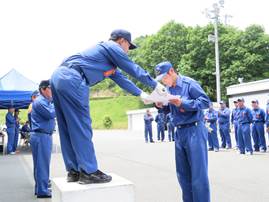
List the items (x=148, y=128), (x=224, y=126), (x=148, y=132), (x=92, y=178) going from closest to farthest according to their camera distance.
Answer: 1. (x=92, y=178)
2. (x=224, y=126)
3. (x=148, y=128)
4. (x=148, y=132)

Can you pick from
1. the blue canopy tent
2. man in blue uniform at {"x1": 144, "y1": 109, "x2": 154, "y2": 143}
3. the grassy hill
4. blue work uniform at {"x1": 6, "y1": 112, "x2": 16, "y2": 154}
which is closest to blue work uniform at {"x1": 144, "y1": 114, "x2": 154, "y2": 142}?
man in blue uniform at {"x1": 144, "y1": 109, "x2": 154, "y2": 143}

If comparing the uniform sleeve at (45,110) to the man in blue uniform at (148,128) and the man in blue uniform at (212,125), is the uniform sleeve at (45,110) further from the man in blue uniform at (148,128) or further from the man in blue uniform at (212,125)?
the man in blue uniform at (148,128)

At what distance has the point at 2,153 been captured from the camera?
59.0ft

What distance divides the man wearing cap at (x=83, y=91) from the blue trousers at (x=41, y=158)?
314cm

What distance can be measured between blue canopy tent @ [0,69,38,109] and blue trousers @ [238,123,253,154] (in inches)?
333

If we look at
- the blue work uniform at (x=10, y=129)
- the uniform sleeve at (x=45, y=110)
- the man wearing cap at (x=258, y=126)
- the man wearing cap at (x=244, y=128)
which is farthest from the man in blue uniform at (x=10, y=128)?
the uniform sleeve at (x=45, y=110)

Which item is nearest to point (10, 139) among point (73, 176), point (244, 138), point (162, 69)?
point (244, 138)

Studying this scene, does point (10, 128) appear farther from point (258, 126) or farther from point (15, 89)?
point (258, 126)

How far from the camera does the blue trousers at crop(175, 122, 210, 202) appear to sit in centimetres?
496

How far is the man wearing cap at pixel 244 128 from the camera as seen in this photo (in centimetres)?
1441

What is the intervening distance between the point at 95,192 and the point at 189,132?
1.59 meters

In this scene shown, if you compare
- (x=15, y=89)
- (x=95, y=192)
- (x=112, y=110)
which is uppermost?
(x=112, y=110)

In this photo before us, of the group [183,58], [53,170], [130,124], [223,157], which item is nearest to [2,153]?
[53,170]

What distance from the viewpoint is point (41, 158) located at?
24.4 ft
